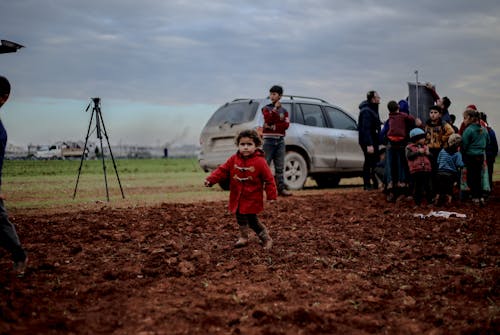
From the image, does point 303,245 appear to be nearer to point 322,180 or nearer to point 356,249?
point 356,249

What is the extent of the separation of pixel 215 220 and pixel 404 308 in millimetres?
4584

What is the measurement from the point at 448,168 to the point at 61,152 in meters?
35.1

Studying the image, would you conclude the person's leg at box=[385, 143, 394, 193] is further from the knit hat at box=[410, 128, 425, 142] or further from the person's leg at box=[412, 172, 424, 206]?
the knit hat at box=[410, 128, 425, 142]

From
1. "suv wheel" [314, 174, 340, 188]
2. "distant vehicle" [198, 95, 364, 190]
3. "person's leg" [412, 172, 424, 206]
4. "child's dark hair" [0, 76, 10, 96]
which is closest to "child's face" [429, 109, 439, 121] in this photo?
"person's leg" [412, 172, 424, 206]

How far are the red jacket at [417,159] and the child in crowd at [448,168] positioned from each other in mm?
404

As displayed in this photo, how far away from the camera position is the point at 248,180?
6496 millimetres

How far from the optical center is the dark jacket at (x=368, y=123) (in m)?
12.7

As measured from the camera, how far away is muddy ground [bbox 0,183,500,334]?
3.89 m

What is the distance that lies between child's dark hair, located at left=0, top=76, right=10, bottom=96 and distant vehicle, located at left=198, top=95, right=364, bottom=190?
795 cm

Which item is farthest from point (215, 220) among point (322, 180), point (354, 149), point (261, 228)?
point (322, 180)

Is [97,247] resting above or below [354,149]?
below

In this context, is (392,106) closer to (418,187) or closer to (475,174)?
(418,187)

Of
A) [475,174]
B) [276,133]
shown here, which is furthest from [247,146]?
[475,174]

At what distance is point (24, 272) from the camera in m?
5.21
